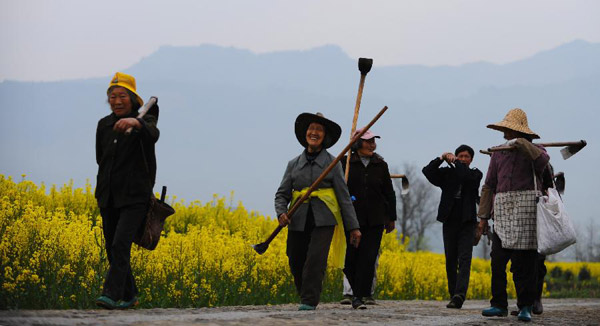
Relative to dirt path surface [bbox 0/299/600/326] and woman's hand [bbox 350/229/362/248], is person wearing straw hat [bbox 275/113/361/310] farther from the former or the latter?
dirt path surface [bbox 0/299/600/326]

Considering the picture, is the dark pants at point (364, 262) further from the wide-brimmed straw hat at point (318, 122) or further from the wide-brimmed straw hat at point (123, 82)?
the wide-brimmed straw hat at point (123, 82)

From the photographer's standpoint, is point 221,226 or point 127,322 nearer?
point 127,322

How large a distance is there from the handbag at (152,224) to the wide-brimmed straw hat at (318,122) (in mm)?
1905

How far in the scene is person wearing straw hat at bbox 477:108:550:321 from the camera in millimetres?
8125

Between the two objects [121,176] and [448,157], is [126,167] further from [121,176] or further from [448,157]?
[448,157]

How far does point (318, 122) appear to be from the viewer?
8.52 meters

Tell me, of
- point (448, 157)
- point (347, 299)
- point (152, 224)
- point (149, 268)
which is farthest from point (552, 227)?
point (149, 268)

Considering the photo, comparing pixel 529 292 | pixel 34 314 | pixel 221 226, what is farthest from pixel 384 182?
pixel 221 226

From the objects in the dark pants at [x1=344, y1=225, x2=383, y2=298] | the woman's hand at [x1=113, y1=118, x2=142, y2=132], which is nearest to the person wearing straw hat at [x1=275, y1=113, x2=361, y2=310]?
the dark pants at [x1=344, y1=225, x2=383, y2=298]

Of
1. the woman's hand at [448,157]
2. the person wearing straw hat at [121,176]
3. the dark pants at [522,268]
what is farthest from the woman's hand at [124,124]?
the woman's hand at [448,157]

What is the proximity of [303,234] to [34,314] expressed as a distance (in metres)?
3.13

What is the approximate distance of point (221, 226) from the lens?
1725 cm

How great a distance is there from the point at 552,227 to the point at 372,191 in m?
2.42

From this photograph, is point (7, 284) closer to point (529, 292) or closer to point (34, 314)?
point (34, 314)
